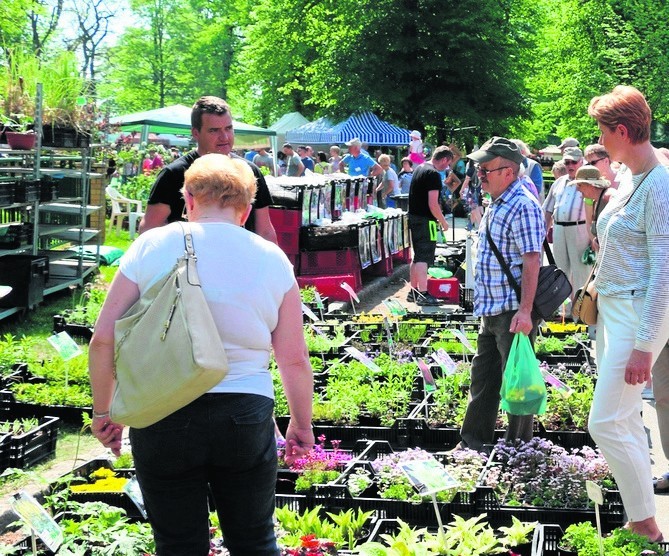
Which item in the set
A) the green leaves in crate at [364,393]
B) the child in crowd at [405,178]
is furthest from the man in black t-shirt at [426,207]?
the child in crowd at [405,178]

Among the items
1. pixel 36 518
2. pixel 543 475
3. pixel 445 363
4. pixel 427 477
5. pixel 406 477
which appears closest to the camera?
pixel 36 518

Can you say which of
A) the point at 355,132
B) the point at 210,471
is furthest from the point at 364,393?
the point at 355,132

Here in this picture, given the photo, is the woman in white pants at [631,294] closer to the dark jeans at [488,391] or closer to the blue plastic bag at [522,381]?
the blue plastic bag at [522,381]

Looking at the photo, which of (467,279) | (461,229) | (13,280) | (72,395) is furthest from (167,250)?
(461,229)

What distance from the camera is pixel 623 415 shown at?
4.38 meters

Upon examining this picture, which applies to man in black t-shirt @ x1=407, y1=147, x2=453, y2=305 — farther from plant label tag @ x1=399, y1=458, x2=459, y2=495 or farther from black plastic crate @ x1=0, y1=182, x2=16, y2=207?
plant label tag @ x1=399, y1=458, x2=459, y2=495

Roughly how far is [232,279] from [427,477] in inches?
56.0

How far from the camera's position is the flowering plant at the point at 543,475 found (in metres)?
5.07

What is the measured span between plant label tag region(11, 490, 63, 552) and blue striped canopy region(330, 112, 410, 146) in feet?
90.8

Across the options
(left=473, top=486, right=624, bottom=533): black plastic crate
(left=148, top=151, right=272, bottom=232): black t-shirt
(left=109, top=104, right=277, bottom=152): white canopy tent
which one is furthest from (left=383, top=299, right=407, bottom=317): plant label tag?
(left=109, top=104, right=277, bottom=152): white canopy tent

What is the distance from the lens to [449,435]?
6.47 meters

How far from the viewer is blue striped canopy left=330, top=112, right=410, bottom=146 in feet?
103

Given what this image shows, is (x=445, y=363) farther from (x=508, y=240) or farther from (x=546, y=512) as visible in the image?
(x=546, y=512)

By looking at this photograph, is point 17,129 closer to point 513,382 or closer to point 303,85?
point 513,382
